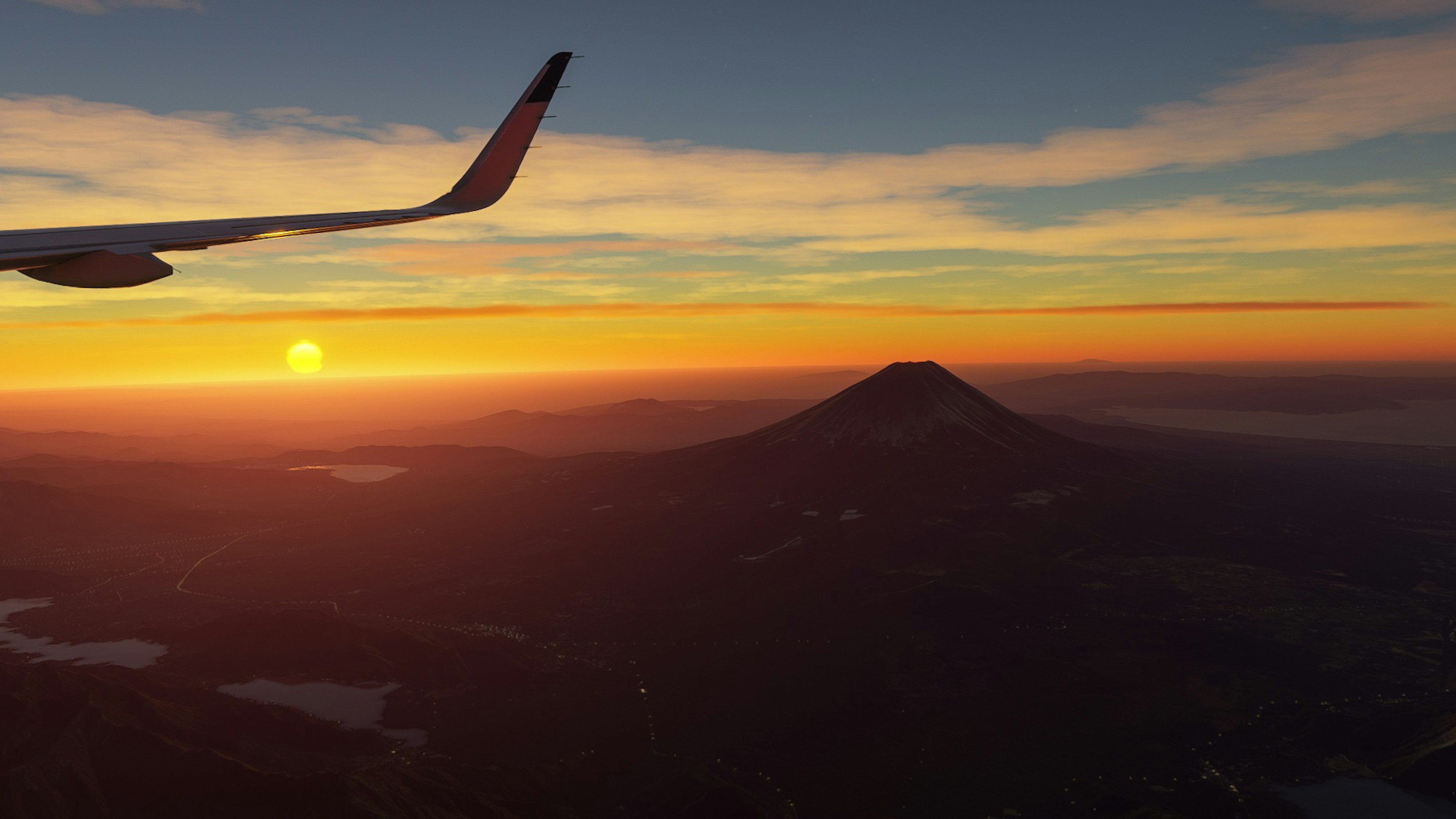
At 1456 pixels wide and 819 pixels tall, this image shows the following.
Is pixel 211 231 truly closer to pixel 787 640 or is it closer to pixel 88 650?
pixel 787 640

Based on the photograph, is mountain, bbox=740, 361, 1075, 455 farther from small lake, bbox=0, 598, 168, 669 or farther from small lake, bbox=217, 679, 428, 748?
small lake, bbox=0, 598, 168, 669

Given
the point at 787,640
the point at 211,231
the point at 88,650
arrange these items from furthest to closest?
the point at 88,650
the point at 787,640
the point at 211,231

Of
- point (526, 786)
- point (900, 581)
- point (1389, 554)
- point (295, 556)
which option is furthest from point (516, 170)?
point (1389, 554)

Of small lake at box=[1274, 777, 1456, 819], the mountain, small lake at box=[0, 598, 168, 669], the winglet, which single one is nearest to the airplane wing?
the winglet

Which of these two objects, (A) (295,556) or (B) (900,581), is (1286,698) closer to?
(B) (900,581)

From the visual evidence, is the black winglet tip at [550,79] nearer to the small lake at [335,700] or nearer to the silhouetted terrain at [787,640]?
the silhouetted terrain at [787,640]

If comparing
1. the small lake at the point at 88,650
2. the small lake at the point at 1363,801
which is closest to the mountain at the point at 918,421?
the small lake at the point at 1363,801

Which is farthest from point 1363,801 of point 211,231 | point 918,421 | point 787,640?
point 918,421
